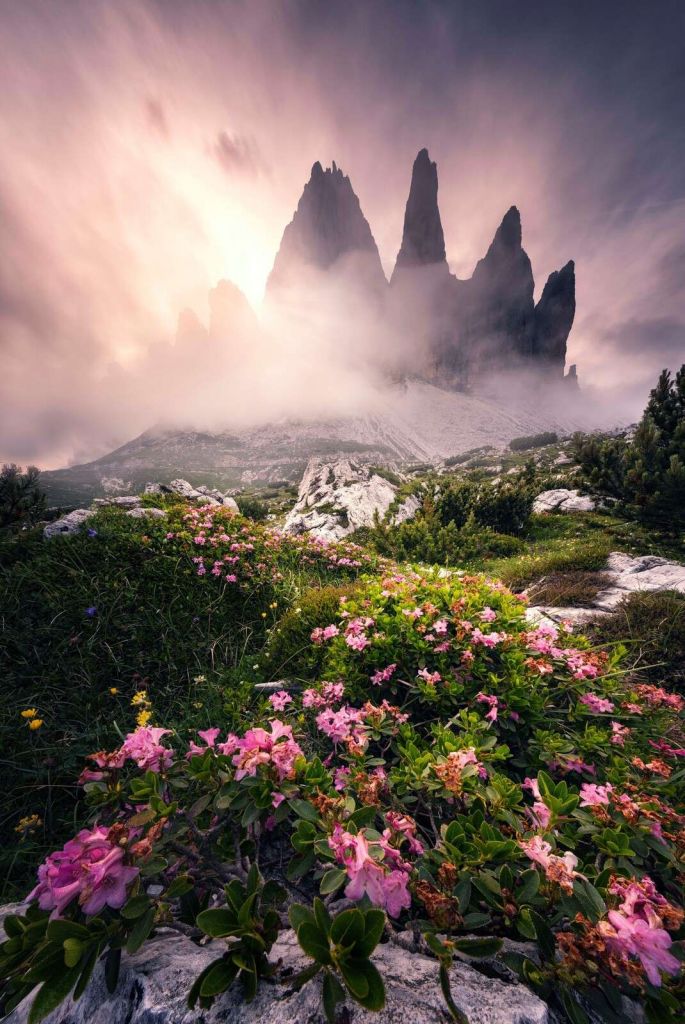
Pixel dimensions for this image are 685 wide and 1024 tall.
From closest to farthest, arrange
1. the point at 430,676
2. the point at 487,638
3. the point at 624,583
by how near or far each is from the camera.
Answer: the point at 430,676
the point at 487,638
the point at 624,583

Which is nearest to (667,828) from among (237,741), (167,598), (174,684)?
(237,741)

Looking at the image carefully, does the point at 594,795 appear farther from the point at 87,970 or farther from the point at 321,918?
the point at 87,970

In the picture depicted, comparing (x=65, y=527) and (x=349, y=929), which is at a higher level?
(x=65, y=527)

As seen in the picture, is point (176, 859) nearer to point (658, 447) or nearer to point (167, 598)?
point (167, 598)

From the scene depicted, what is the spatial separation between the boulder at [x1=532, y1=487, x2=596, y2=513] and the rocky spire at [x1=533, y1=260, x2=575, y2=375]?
620 feet

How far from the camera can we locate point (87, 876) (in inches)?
41.6

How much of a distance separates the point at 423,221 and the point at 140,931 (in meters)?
228

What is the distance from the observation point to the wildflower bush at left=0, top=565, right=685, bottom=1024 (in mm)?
988

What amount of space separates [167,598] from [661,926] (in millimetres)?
5001

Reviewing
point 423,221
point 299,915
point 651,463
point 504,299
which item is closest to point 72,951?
point 299,915

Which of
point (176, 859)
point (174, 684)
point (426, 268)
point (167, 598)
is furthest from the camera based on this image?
point (426, 268)

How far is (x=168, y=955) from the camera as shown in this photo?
46.1 inches

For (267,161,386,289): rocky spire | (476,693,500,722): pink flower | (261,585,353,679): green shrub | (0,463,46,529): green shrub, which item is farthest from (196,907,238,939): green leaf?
(267,161,386,289): rocky spire

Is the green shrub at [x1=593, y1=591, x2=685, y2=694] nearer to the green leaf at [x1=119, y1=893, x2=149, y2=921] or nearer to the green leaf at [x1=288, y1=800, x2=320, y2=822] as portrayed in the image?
the green leaf at [x1=288, y1=800, x2=320, y2=822]
